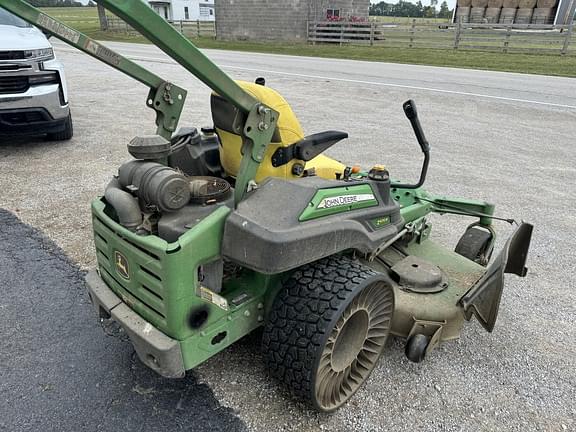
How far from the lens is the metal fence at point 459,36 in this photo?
21062 mm

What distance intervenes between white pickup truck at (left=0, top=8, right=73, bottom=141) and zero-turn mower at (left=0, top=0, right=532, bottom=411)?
13.1 feet

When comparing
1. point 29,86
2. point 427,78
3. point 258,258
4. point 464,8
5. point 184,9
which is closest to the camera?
point 258,258

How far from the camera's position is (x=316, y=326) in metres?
2.14

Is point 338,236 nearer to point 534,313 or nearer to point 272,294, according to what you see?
point 272,294

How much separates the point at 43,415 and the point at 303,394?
1215 millimetres

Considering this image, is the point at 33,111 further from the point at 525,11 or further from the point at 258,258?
the point at 525,11

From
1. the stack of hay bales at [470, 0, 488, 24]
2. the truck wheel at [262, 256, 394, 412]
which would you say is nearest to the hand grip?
the truck wheel at [262, 256, 394, 412]

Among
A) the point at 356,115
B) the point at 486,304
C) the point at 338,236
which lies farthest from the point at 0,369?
the point at 356,115

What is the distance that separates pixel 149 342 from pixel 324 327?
741mm

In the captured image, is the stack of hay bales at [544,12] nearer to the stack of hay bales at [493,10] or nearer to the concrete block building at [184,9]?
the stack of hay bales at [493,10]

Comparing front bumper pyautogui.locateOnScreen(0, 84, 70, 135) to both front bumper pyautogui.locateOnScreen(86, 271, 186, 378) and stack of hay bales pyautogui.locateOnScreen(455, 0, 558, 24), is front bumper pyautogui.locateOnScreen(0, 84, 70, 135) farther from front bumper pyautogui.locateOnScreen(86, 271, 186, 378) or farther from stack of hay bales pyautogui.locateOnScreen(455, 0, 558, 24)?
stack of hay bales pyautogui.locateOnScreen(455, 0, 558, 24)

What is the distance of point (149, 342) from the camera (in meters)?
2.04

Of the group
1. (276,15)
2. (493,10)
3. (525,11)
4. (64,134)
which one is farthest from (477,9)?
(64,134)

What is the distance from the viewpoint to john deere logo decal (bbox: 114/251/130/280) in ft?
7.23
